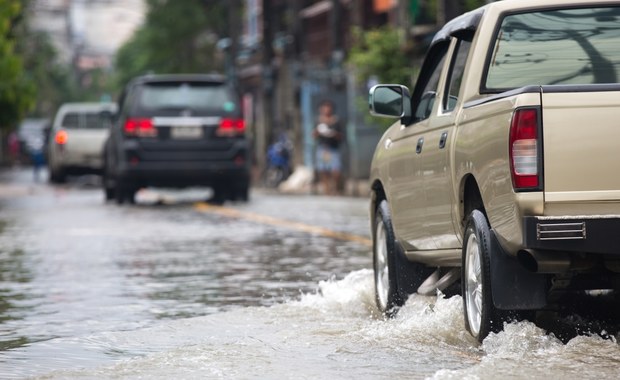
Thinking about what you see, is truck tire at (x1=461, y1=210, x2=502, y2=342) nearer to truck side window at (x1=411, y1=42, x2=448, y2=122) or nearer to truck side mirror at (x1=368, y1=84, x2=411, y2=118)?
truck side window at (x1=411, y1=42, x2=448, y2=122)

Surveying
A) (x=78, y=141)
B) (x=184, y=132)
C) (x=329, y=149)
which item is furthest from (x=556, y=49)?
(x=78, y=141)

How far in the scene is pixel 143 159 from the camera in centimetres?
2500

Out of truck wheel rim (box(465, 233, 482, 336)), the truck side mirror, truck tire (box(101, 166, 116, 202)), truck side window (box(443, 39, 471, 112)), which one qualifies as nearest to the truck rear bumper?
truck wheel rim (box(465, 233, 482, 336))

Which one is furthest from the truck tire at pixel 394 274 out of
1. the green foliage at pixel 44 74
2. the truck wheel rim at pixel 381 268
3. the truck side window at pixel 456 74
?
the green foliage at pixel 44 74

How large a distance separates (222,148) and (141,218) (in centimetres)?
399

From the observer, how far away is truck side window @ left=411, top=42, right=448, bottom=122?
943 centimetres

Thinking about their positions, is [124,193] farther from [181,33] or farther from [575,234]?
[181,33]

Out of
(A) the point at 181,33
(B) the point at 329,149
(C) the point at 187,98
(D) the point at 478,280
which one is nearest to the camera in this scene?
(D) the point at 478,280

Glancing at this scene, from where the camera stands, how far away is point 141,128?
25.0m

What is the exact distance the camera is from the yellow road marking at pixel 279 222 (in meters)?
17.2

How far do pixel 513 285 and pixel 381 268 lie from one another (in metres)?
2.80

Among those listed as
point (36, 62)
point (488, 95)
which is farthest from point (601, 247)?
point (36, 62)

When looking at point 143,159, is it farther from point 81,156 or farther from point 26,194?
point 81,156

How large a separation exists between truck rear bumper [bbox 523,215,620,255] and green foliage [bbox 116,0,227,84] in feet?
184
